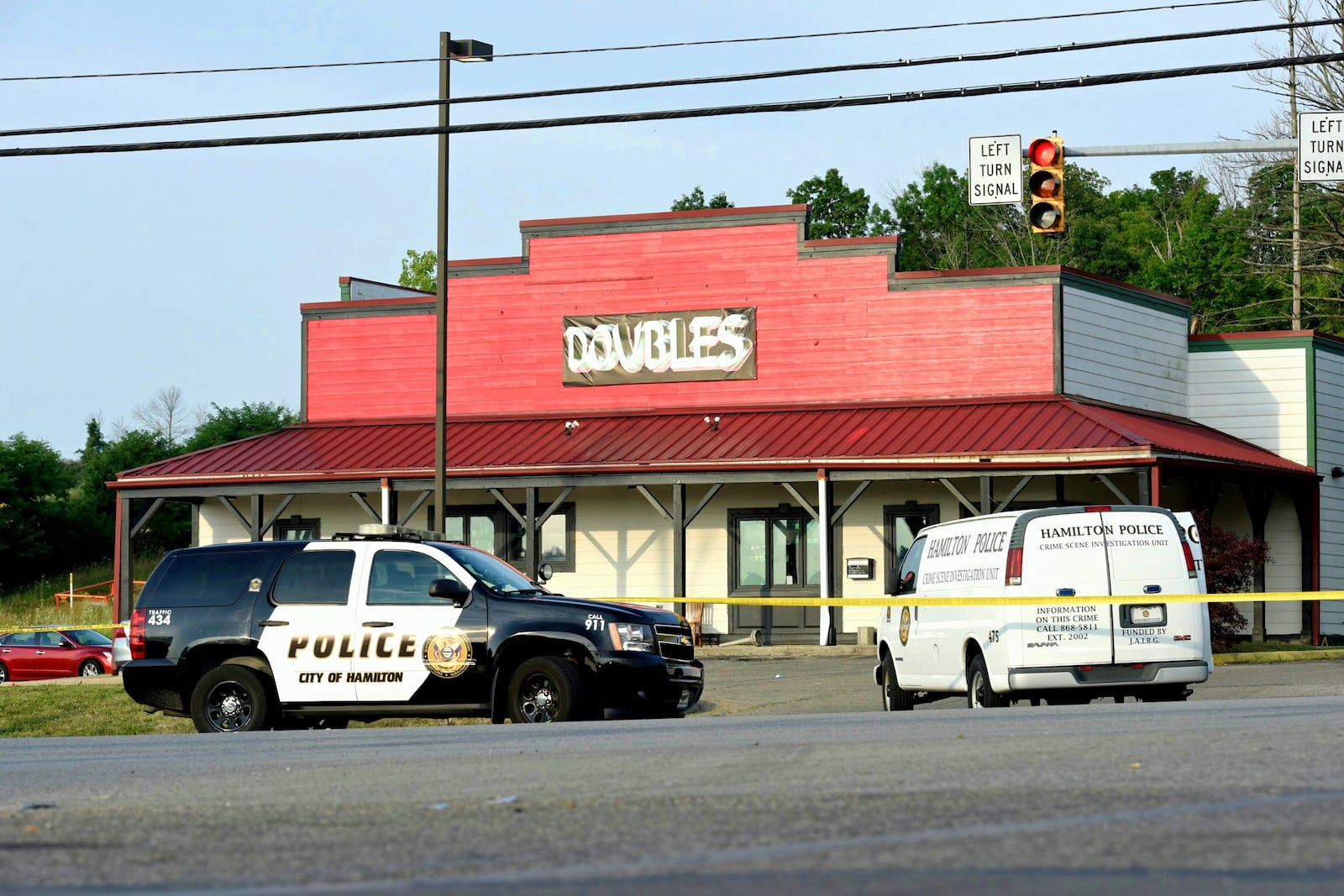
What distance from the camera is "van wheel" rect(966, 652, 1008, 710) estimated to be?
16.2m

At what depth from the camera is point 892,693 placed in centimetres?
1888

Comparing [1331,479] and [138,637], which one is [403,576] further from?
[1331,479]

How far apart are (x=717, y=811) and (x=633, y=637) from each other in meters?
7.36

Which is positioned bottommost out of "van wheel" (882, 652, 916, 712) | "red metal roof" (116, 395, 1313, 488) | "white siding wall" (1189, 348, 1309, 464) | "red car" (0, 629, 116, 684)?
"red car" (0, 629, 116, 684)

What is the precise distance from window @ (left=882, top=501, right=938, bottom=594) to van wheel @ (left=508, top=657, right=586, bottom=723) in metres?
15.5

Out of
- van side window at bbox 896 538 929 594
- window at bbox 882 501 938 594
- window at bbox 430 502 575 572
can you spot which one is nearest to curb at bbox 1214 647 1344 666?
window at bbox 882 501 938 594

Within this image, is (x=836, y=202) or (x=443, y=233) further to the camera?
(x=836, y=202)

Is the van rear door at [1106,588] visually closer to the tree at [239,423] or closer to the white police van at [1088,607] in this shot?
the white police van at [1088,607]

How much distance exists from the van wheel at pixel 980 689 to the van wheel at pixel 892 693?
159 cm

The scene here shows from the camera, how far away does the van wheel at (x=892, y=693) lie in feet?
61.0

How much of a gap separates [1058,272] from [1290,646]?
24.1 ft

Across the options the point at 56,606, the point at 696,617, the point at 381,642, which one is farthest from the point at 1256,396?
the point at 56,606

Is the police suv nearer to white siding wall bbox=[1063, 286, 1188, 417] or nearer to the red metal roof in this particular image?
the red metal roof

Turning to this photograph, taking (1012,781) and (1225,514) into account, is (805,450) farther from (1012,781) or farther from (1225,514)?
(1012,781)
